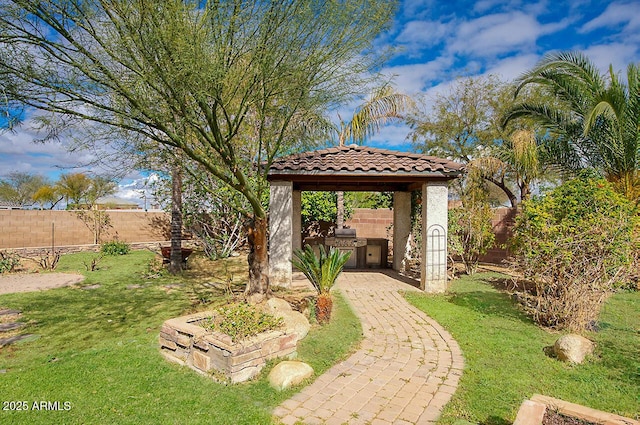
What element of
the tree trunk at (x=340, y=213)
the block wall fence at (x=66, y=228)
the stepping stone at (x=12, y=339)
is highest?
the tree trunk at (x=340, y=213)

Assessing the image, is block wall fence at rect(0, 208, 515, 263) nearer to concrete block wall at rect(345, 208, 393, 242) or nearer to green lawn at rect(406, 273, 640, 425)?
concrete block wall at rect(345, 208, 393, 242)

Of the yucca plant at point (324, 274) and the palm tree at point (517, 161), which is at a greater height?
the palm tree at point (517, 161)

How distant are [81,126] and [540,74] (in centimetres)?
1182

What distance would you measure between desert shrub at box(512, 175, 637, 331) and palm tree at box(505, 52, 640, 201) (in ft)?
12.6

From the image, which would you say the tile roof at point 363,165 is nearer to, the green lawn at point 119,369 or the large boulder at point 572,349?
the green lawn at point 119,369

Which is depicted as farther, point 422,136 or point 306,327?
point 422,136

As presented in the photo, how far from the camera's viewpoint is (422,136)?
2120 centimetres

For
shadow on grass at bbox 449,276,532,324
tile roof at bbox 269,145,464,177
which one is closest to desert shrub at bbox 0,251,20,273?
tile roof at bbox 269,145,464,177

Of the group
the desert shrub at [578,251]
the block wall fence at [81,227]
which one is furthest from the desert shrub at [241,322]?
the block wall fence at [81,227]

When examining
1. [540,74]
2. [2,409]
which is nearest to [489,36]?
[540,74]

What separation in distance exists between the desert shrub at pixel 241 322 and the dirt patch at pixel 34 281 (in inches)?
300

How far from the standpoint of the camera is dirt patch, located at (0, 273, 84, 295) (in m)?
9.58

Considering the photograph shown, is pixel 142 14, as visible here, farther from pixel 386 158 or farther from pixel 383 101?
pixel 383 101

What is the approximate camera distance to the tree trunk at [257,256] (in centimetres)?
695
